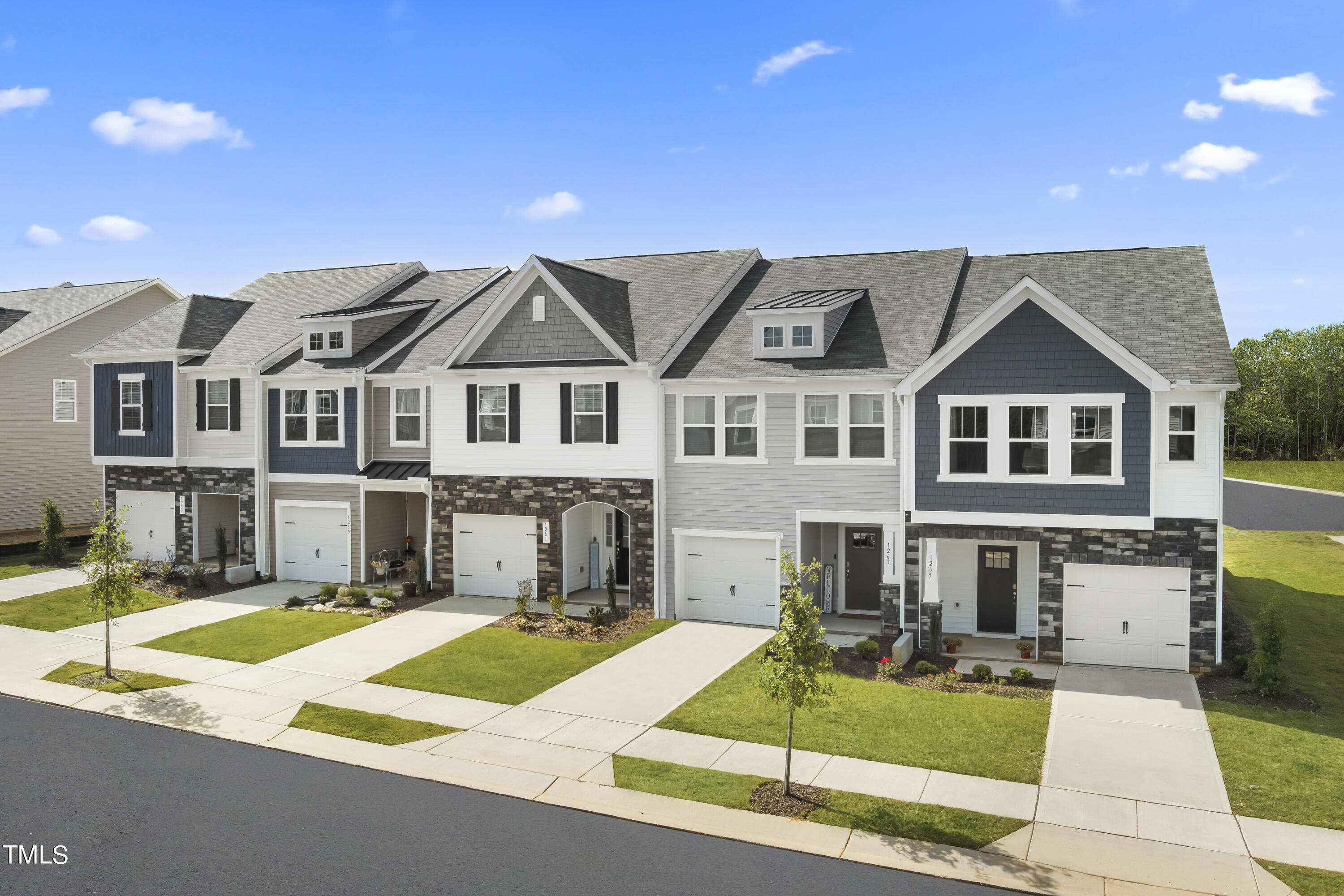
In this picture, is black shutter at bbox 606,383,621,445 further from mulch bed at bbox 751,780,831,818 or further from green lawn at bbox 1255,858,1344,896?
green lawn at bbox 1255,858,1344,896

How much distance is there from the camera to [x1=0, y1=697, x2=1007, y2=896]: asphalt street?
9.97 metres

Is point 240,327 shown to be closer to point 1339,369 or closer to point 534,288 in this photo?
point 534,288

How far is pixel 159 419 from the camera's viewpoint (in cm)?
2897

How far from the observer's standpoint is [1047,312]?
1872cm

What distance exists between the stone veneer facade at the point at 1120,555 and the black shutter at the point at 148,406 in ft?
81.1

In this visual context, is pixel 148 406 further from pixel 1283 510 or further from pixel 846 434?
pixel 1283 510

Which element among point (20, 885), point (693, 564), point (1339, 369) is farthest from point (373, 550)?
point (1339, 369)

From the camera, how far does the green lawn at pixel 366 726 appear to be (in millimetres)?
14688

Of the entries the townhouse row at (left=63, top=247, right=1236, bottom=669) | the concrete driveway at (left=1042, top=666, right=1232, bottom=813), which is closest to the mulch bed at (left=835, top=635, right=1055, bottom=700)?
the concrete driveway at (left=1042, top=666, right=1232, bottom=813)

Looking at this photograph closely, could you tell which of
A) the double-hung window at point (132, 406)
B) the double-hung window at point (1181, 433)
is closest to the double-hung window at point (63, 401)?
the double-hung window at point (132, 406)


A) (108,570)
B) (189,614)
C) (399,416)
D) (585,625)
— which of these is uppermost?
(399,416)

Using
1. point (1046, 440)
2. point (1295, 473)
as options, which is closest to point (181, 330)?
point (1046, 440)

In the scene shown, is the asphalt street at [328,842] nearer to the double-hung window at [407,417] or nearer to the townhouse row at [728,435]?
the townhouse row at [728,435]

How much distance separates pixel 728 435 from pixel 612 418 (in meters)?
3.12
